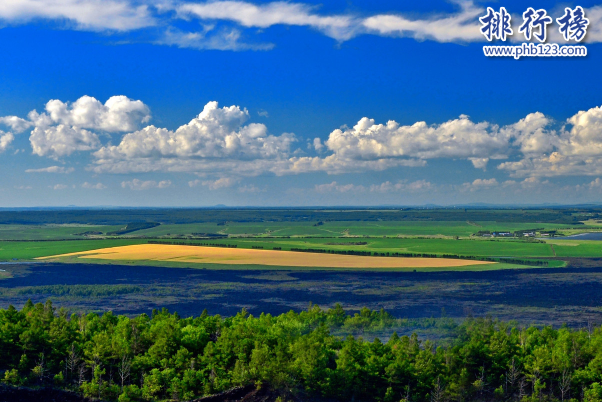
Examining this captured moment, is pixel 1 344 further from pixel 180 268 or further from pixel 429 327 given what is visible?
pixel 180 268

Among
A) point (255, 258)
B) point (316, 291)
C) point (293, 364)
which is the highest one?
point (293, 364)

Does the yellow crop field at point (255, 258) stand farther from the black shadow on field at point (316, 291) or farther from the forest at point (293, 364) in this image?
the forest at point (293, 364)

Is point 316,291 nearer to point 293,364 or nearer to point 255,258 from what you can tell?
point 255,258

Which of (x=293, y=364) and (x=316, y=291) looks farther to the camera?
(x=316, y=291)

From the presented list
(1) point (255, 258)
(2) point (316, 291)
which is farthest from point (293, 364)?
(1) point (255, 258)

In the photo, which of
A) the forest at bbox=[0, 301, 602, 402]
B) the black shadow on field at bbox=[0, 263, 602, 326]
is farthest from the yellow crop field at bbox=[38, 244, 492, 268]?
the forest at bbox=[0, 301, 602, 402]

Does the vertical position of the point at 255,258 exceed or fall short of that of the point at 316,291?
it exceeds it
